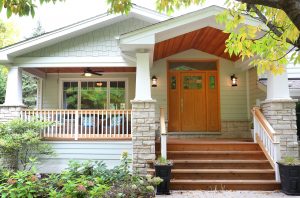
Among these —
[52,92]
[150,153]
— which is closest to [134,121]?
[150,153]

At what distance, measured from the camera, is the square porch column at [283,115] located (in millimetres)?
6887

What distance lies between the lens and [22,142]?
716cm

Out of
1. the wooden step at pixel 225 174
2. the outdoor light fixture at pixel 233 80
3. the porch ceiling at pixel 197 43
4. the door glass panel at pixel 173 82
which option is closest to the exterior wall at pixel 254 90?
the outdoor light fixture at pixel 233 80

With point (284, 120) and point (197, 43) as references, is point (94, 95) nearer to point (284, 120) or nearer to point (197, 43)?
point (197, 43)

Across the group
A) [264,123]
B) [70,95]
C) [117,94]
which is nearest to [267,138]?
[264,123]

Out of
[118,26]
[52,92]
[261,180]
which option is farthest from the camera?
[52,92]

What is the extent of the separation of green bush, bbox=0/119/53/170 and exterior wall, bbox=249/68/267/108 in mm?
6056

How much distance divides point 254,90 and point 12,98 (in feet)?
23.3

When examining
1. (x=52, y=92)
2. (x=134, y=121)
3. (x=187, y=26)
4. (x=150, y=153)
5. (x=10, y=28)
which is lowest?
(x=150, y=153)

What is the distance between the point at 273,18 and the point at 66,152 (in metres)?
6.13

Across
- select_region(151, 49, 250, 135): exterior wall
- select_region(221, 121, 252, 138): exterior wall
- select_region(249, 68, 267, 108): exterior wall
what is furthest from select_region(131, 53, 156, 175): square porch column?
select_region(249, 68, 267, 108): exterior wall

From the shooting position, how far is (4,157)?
7438mm

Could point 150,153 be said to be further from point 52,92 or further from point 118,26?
point 52,92

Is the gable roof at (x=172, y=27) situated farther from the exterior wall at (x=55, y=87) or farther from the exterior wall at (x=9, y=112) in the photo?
the exterior wall at (x=9, y=112)
